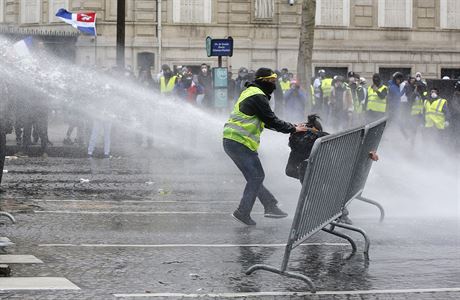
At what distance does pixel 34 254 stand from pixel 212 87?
18.3 meters

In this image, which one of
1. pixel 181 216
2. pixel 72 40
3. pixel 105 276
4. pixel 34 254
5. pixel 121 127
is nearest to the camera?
pixel 105 276

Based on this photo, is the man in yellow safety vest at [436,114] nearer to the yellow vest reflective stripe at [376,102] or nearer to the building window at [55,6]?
the yellow vest reflective stripe at [376,102]

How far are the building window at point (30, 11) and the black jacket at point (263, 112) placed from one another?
98.7ft

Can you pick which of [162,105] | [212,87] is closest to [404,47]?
[212,87]

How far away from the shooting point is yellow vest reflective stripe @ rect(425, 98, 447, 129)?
2552 cm

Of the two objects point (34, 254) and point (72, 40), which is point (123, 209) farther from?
point (72, 40)

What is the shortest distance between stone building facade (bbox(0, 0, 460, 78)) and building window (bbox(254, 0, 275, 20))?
0.04 m

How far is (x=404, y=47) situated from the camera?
4150 cm

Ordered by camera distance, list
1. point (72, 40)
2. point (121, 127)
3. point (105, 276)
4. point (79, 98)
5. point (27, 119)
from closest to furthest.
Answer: point (105, 276) → point (27, 119) → point (79, 98) → point (121, 127) → point (72, 40)

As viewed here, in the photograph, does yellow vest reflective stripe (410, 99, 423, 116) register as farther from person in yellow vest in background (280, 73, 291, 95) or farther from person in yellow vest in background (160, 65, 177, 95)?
person in yellow vest in background (160, 65, 177, 95)

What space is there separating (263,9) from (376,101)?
15.0 meters

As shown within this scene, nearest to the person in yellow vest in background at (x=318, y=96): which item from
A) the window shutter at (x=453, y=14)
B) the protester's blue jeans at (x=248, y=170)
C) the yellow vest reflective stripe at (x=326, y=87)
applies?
the yellow vest reflective stripe at (x=326, y=87)

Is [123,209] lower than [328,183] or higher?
lower

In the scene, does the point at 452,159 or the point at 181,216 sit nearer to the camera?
the point at 181,216
